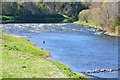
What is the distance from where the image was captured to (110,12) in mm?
81500

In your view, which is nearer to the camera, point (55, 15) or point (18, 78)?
point (18, 78)

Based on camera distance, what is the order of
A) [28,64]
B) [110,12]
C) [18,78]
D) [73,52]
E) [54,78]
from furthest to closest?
[110,12] → [73,52] → [28,64] → [54,78] → [18,78]

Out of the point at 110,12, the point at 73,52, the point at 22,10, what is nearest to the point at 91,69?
the point at 73,52

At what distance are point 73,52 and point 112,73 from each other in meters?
13.8

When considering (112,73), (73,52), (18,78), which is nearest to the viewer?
(18,78)

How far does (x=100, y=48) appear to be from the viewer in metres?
53.1

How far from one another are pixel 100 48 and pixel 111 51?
11.7 feet

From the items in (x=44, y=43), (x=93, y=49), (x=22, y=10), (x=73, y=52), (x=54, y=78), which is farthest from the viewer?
(x=22, y=10)

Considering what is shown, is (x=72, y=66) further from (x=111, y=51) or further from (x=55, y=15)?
(x=55, y=15)

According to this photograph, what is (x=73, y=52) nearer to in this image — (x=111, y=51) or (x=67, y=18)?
(x=111, y=51)

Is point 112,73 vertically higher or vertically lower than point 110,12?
lower

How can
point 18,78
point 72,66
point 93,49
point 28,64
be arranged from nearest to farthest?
point 18,78, point 28,64, point 72,66, point 93,49

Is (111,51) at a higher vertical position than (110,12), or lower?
lower

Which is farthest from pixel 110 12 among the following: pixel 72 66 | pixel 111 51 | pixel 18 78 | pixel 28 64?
pixel 18 78
